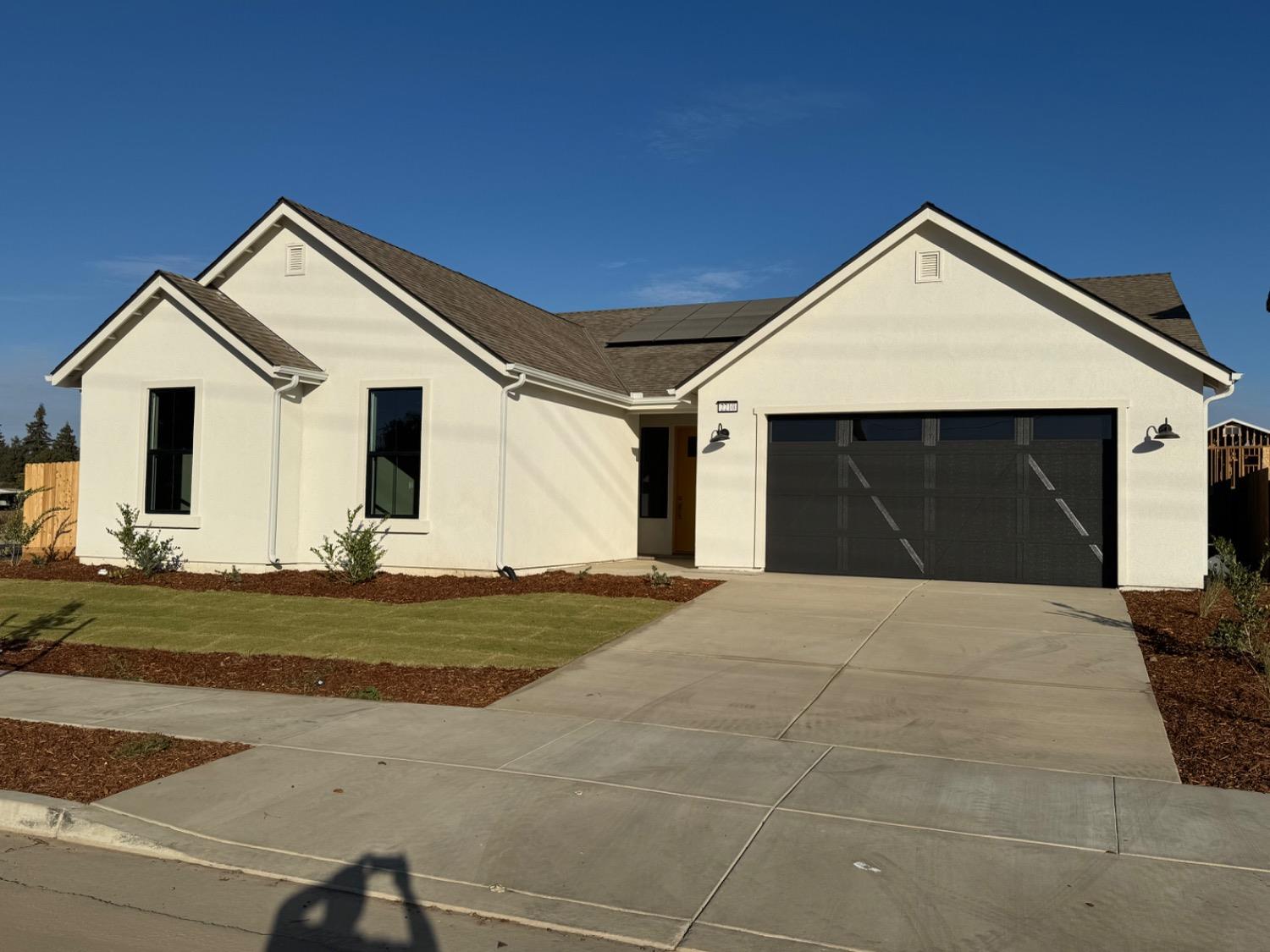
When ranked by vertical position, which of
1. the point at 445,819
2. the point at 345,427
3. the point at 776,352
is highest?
the point at 776,352

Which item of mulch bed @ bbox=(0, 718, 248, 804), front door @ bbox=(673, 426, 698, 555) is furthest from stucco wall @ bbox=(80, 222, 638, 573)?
mulch bed @ bbox=(0, 718, 248, 804)

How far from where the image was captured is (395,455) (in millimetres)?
16531

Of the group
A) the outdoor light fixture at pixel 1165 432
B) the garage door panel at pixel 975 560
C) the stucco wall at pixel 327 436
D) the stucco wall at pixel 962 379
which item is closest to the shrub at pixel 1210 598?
the stucco wall at pixel 962 379

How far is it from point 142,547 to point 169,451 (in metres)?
1.67

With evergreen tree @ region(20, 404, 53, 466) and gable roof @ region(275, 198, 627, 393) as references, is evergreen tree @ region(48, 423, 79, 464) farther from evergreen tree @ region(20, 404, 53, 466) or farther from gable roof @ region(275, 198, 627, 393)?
gable roof @ region(275, 198, 627, 393)

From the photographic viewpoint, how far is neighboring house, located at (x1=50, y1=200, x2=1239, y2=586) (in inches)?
576

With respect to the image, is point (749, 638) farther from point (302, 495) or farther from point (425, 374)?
point (302, 495)

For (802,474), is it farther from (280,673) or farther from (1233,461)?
(1233,461)

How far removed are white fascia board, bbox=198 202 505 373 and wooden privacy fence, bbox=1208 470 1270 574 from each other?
38.4 feet

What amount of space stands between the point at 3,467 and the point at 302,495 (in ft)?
258

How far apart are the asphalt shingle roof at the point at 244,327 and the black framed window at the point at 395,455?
1464 millimetres

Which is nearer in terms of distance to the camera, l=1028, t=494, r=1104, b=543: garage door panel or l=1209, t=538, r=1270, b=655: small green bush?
l=1209, t=538, r=1270, b=655: small green bush

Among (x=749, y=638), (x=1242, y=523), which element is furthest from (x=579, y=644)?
(x=1242, y=523)

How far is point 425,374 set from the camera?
16.4 meters
